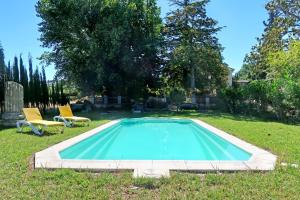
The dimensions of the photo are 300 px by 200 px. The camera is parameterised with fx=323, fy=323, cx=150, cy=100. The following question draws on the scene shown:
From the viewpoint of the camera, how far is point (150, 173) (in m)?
5.51

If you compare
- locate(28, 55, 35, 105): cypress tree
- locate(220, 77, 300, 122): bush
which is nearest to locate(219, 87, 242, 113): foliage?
locate(220, 77, 300, 122): bush

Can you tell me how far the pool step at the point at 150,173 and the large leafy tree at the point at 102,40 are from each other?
17.0m

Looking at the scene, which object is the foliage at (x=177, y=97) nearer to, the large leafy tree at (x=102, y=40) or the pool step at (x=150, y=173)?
the large leafy tree at (x=102, y=40)

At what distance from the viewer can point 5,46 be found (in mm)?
18703

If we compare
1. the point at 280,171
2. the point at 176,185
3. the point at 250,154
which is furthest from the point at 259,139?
the point at 176,185

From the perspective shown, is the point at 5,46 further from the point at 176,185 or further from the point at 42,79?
the point at 176,185

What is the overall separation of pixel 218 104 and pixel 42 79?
13565mm

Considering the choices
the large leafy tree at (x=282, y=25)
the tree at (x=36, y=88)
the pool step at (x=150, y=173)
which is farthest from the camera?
the large leafy tree at (x=282, y=25)

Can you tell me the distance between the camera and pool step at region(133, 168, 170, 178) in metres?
5.33

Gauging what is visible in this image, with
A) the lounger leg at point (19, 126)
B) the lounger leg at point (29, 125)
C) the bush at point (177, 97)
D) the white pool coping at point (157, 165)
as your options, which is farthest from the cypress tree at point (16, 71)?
the white pool coping at point (157, 165)

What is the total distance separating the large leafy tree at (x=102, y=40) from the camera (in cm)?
2238

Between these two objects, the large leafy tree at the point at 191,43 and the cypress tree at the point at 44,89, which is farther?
the large leafy tree at the point at 191,43

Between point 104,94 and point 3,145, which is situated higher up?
point 104,94

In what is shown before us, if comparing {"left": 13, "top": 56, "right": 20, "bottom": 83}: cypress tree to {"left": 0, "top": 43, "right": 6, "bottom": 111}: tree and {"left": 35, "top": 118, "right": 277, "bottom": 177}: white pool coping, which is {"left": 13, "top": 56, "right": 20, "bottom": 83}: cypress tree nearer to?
{"left": 0, "top": 43, "right": 6, "bottom": 111}: tree
